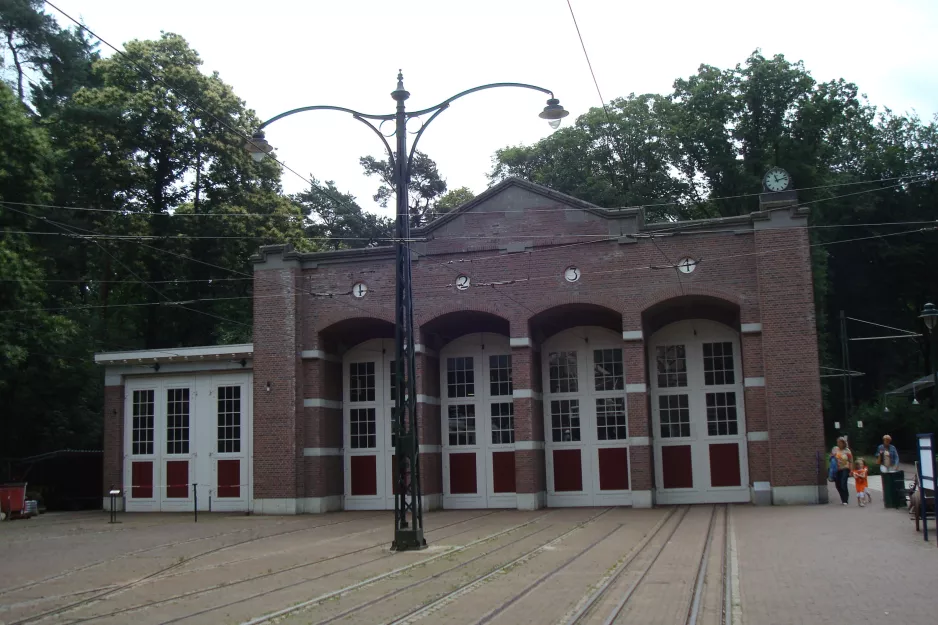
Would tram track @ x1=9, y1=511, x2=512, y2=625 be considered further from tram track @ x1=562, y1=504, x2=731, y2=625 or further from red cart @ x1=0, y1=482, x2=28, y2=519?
red cart @ x1=0, y1=482, x2=28, y2=519

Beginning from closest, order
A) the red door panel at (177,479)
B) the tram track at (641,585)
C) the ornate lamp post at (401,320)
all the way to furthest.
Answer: the tram track at (641,585)
the ornate lamp post at (401,320)
the red door panel at (177,479)

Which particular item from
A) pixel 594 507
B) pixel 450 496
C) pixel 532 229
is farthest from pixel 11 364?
pixel 594 507

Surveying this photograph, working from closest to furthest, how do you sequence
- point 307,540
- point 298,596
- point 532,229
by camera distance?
point 298,596, point 307,540, point 532,229

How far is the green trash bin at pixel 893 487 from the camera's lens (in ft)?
62.1

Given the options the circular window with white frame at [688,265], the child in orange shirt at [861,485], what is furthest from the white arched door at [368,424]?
the child in orange shirt at [861,485]

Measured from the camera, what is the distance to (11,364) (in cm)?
2609

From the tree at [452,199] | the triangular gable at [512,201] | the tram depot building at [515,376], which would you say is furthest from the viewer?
the tree at [452,199]

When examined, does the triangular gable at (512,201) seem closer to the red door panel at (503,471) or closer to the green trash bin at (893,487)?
the red door panel at (503,471)

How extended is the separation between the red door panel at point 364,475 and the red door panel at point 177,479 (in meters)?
4.92

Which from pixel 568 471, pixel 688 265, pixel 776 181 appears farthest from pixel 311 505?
pixel 776 181

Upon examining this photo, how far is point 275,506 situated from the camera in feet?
81.4

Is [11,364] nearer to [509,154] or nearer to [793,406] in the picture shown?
[793,406]

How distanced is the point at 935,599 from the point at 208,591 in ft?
27.2

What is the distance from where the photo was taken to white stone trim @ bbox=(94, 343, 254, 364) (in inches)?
1029
